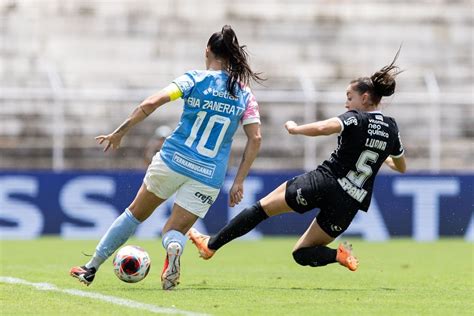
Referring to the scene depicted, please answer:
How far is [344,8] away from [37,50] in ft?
21.0

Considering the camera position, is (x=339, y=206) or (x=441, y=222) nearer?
(x=339, y=206)

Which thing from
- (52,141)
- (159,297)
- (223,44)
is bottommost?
(52,141)

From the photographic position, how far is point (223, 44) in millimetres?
8977

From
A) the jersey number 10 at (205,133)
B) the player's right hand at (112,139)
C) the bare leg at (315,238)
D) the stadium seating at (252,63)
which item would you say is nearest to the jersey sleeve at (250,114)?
the jersey number 10 at (205,133)

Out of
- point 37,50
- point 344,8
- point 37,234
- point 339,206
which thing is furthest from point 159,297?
point 344,8

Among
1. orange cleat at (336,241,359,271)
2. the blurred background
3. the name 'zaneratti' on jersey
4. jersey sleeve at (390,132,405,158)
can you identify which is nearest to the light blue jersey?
the name 'zaneratti' on jersey

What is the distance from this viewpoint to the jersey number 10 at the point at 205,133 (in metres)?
8.98

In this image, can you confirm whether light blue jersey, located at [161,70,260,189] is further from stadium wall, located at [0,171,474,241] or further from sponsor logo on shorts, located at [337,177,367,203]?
stadium wall, located at [0,171,474,241]

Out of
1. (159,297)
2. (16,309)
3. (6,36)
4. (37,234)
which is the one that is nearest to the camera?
(16,309)

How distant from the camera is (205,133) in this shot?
9.01 meters

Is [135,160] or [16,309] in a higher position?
[16,309]

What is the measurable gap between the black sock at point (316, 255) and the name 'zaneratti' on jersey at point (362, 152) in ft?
1.64

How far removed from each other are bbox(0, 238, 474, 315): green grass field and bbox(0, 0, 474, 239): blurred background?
14.9 feet

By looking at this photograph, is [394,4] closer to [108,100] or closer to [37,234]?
[108,100]
